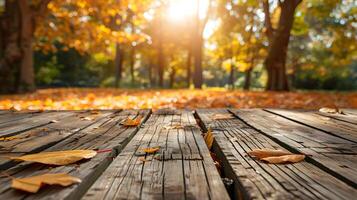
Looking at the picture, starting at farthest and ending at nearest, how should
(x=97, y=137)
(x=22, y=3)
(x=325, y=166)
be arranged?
(x=22, y=3), (x=97, y=137), (x=325, y=166)

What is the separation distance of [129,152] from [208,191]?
64 centimetres

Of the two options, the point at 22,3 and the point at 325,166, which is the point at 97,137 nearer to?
the point at 325,166

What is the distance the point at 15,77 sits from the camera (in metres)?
12.1

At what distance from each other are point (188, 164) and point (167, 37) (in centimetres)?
3129

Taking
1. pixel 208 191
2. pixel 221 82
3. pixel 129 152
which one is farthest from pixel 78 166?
pixel 221 82

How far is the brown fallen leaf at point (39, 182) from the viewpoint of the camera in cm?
107

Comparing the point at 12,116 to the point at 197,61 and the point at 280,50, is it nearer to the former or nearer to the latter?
the point at 280,50

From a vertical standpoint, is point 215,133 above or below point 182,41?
below

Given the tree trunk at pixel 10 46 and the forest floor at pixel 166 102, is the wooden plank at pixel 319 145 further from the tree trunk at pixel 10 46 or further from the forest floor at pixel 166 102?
the tree trunk at pixel 10 46

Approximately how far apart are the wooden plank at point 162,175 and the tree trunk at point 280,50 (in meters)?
12.9

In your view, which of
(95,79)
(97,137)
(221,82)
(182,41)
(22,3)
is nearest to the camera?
(97,137)

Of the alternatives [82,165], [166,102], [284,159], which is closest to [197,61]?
[166,102]

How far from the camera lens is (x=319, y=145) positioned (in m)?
1.83

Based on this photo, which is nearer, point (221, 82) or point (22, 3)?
point (22, 3)
